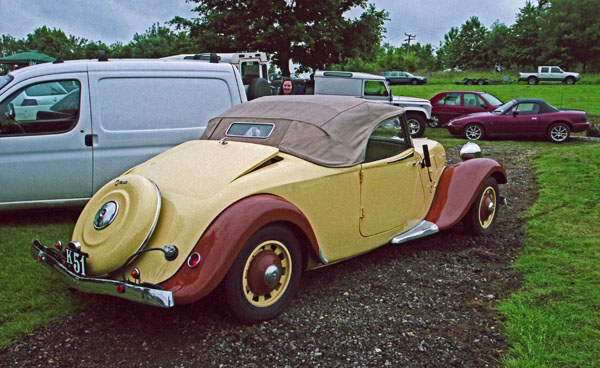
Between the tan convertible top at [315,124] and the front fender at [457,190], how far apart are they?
103 cm

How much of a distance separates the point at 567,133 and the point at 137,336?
551 inches

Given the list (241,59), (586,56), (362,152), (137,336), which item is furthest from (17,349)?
(586,56)

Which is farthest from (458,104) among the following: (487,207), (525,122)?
(487,207)

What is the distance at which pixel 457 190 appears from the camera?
16.8ft

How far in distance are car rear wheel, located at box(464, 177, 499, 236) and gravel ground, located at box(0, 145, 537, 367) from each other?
0.82 meters

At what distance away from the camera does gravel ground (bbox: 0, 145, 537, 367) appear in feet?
9.87

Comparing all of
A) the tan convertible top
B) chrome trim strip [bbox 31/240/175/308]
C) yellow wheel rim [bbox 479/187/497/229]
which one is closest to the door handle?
the tan convertible top

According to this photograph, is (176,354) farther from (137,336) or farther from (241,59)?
(241,59)

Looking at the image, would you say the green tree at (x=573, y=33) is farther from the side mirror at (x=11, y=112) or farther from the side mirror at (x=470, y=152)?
the side mirror at (x=11, y=112)

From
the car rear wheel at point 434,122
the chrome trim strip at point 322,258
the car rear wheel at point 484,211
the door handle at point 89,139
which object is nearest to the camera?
the chrome trim strip at point 322,258

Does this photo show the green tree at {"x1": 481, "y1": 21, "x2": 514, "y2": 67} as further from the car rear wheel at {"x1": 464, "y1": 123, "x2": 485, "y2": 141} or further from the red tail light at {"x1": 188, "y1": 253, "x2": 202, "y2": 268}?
the red tail light at {"x1": 188, "y1": 253, "x2": 202, "y2": 268}

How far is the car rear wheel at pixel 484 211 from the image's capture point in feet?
17.1

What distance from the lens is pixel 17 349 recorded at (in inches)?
122

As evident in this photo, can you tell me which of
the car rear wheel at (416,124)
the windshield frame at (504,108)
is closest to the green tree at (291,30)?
the car rear wheel at (416,124)
